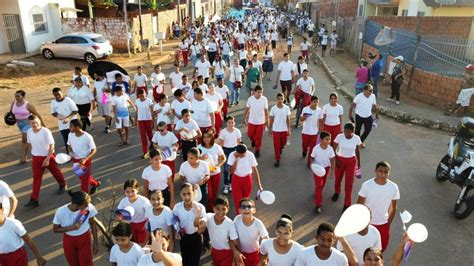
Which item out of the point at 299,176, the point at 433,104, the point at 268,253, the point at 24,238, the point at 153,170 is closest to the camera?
the point at 268,253

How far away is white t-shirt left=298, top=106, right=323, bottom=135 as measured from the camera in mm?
7926

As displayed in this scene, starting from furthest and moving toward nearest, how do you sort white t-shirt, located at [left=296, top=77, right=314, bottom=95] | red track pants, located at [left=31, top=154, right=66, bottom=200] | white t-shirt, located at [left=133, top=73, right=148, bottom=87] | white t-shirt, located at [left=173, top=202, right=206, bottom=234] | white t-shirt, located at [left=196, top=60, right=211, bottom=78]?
white t-shirt, located at [left=196, top=60, right=211, bottom=78] → white t-shirt, located at [left=133, top=73, right=148, bottom=87] → white t-shirt, located at [left=296, top=77, right=314, bottom=95] → red track pants, located at [left=31, top=154, right=66, bottom=200] → white t-shirt, located at [left=173, top=202, right=206, bottom=234]

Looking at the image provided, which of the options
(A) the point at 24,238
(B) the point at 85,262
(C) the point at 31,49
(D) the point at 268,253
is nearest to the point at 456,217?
(D) the point at 268,253

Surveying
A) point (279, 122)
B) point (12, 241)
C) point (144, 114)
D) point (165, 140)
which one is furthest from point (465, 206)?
point (12, 241)

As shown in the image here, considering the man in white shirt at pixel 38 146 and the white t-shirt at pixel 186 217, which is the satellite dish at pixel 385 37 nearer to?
the man in white shirt at pixel 38 146

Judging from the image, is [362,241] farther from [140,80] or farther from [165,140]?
[140,80]

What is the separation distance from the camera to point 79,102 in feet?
31.3

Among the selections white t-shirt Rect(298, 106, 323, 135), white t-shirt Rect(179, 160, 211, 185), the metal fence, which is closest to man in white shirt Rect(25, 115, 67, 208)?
white t-shirt Rect(179, 160, 211, 185)

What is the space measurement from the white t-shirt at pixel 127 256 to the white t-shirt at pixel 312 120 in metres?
5.01

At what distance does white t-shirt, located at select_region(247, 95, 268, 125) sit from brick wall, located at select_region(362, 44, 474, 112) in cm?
692

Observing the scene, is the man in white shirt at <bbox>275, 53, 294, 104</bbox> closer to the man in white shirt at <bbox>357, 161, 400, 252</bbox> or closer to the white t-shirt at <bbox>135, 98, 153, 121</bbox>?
the white t-shirt at <bbox>135, 98, 153, 121</bbox>

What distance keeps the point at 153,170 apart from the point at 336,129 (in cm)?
427

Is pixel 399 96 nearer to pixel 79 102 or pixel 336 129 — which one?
pixel 336 129

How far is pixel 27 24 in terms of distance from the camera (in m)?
19.5
